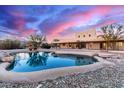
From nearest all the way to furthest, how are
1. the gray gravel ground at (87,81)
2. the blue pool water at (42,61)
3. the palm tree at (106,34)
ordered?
1. the gray gravel ground at (87,81)
2. the blue pool water at (42,61)
3. the palm tree at (106,34)

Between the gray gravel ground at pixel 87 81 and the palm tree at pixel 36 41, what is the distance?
858mm

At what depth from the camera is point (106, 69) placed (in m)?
4.34

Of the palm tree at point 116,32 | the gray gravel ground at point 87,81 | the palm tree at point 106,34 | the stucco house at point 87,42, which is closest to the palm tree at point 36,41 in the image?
the stucco house at point 87,42

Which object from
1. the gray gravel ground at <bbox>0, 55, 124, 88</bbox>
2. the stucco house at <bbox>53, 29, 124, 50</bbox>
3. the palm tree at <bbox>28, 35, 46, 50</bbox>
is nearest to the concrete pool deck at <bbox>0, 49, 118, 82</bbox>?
the gray gravel ground at <bbox>0, 55, 124, 88</bbox>

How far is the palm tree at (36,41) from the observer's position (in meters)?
4.51

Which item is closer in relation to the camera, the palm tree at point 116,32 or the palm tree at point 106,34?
the palm tree at point 116,32

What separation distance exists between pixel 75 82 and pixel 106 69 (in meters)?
0.67

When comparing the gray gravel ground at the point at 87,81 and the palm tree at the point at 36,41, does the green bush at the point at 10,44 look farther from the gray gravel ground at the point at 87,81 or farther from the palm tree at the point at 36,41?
the gray gravel ground at the point at 87,81

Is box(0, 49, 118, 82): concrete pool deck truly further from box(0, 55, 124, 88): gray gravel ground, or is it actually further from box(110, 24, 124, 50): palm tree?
box(110, 24, 124, 50): palm tree

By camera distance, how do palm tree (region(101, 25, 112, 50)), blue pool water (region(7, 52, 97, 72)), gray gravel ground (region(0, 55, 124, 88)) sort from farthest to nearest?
palm tree (region(101, 25, 112, 50))
blue pool water (region(7, 52, 97, 72))
gray gravel ground (region(0, 55, 124, 88))

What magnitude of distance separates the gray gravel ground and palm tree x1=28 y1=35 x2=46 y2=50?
0.86 metres

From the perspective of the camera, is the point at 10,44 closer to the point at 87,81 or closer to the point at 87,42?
the point at 87,42

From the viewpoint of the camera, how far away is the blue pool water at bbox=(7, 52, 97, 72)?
4347 millimetres
